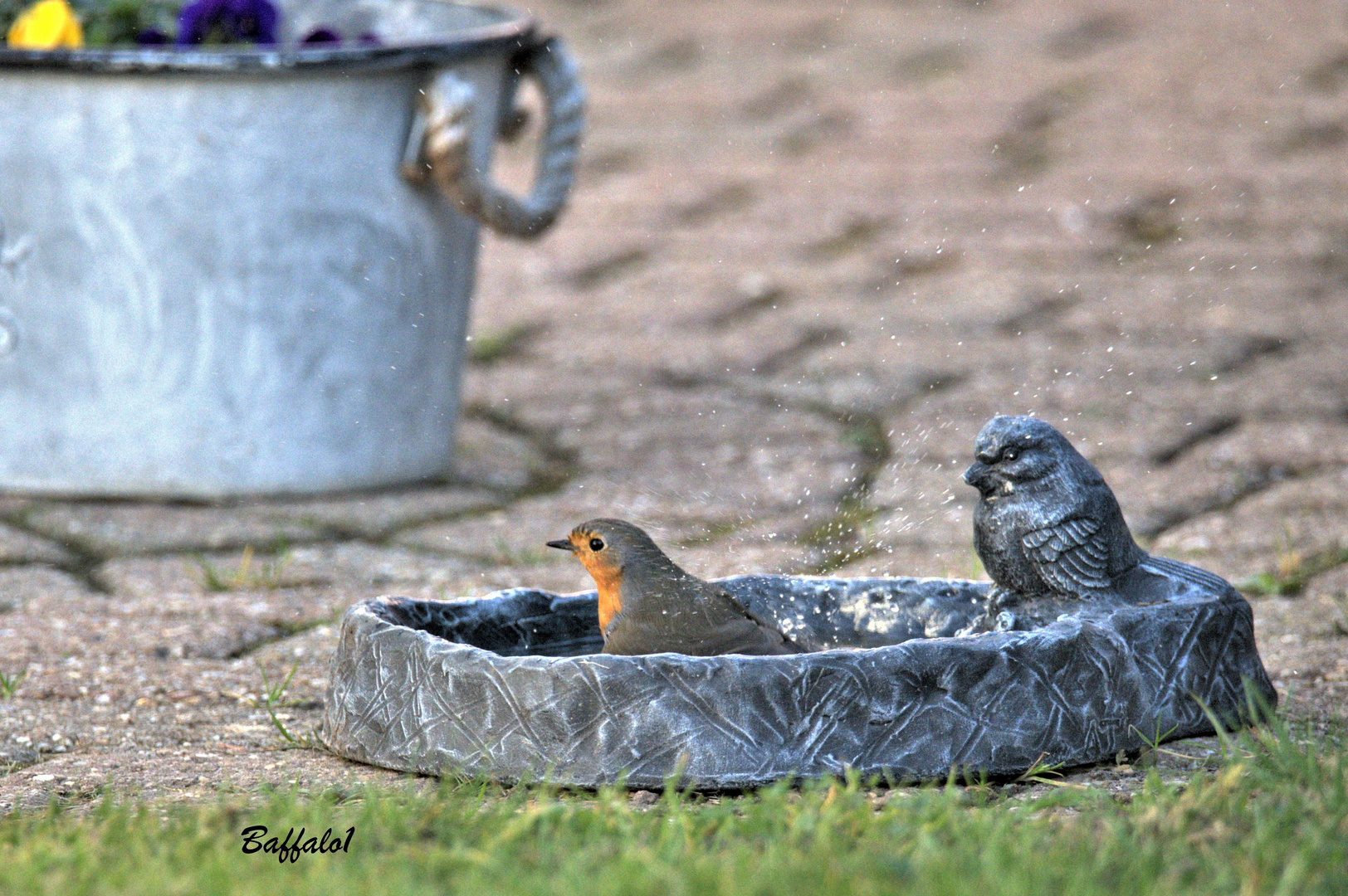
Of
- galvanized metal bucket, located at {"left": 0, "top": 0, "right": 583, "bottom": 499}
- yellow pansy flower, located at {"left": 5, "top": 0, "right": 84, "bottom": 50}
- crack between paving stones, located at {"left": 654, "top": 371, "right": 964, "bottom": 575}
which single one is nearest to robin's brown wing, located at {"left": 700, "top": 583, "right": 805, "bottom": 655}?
crack between paving stones, located at {"left": 654, "top": 371, "right": 964, "bottom": 575}

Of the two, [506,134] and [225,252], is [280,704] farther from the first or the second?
[506,134]

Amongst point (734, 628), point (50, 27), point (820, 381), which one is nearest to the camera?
point (734, 628)

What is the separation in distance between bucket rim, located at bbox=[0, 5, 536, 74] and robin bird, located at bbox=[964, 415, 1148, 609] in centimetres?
166

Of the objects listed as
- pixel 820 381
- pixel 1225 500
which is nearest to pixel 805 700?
pixel 1225 500

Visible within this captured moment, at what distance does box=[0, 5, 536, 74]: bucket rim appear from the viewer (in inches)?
130

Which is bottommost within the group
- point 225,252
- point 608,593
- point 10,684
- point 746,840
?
point 10,684

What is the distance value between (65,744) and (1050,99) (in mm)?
6661

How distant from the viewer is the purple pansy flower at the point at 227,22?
3.54 meters

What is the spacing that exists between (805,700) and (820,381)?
8.43 ft

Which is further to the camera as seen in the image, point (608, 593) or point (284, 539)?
point (284, 539)

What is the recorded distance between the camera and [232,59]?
3.30 metres

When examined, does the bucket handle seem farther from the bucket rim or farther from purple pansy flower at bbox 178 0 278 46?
purple pansy flower at bbox 178 0 278 46

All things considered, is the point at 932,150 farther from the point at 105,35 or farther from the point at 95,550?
the point at 95,550

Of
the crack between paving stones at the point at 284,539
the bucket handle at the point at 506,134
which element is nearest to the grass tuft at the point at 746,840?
the crack between paving stones at the point at 284,539
